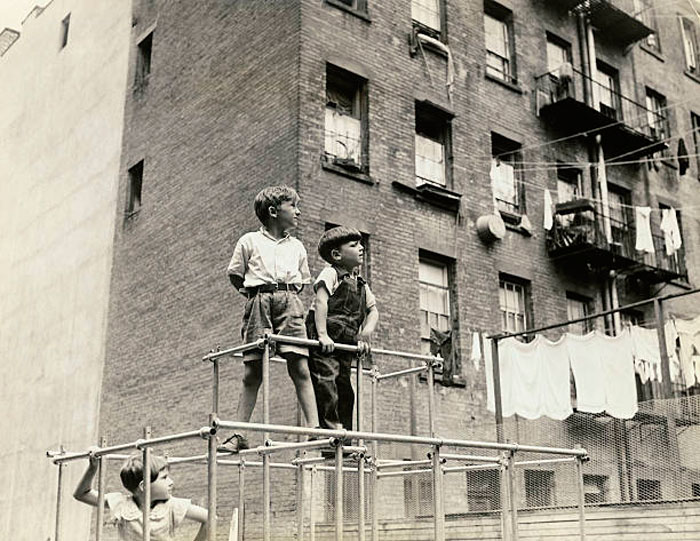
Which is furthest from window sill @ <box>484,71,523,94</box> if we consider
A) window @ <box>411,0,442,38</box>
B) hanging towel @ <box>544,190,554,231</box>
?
hanging towel @ <box>544,190,554,231</box>

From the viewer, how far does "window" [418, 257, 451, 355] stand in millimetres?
16656

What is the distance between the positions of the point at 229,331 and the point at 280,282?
28.3 feet

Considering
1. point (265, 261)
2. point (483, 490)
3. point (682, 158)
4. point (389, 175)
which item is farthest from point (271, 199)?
point (682, 158)

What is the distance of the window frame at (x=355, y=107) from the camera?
53.1 ft

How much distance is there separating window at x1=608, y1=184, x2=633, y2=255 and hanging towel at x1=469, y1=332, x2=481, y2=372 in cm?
472

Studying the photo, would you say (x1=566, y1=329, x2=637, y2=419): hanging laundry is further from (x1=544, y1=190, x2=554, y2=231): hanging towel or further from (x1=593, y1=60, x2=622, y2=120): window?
(x1=593, y1=60, x2=622, y2=120): window

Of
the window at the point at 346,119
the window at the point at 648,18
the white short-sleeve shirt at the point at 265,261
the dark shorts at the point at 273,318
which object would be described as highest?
the window at the point at 648,18

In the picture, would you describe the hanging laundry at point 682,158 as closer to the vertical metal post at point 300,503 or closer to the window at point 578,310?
the window at point 578,310

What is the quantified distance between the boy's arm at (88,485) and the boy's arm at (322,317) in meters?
2.02

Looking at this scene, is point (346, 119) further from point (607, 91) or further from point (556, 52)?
point (607, 91)

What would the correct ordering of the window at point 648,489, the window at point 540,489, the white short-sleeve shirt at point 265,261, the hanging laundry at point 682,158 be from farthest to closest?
the hanging laundry at point 682,158 < the window at point 540,489 < the window at point 648,489 < the white short-sleeve shirt at point 265,261

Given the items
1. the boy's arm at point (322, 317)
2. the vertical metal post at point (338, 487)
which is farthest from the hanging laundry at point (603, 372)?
the vertical metal post at point (338, 487)

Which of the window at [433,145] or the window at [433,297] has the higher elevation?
the window at [433,145]

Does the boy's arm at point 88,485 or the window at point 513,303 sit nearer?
the boy's arm at point 88,485
